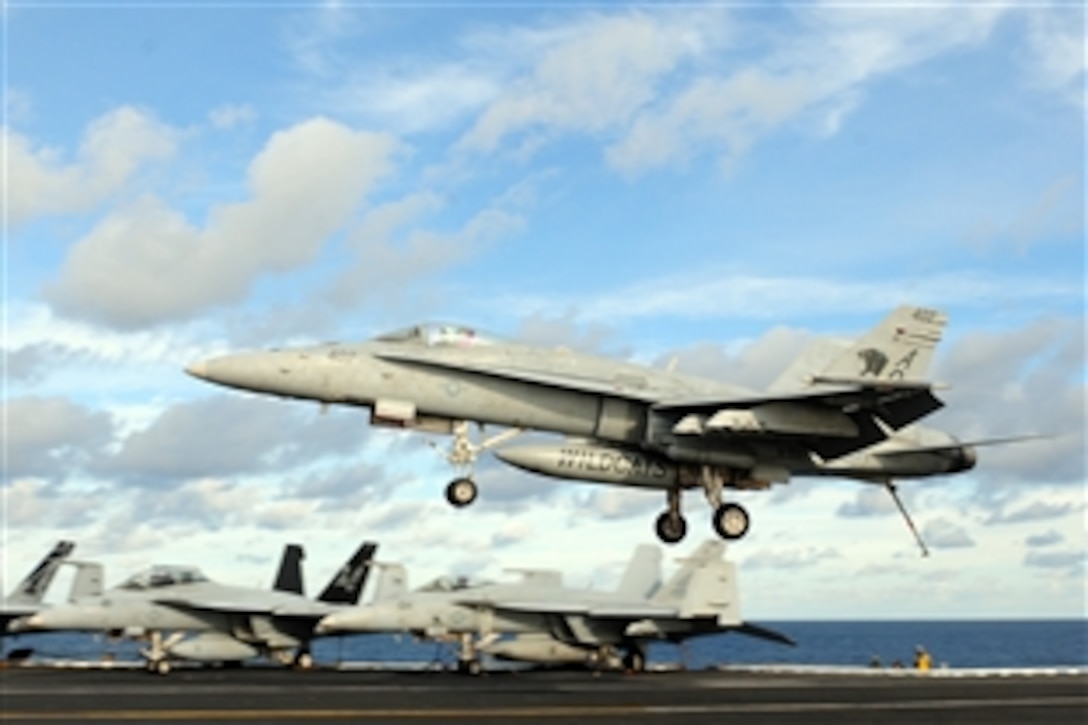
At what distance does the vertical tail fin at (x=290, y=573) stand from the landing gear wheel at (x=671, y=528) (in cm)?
4515

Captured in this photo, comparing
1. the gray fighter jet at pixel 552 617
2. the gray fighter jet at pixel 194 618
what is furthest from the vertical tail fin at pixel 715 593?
the gray fighter jet at pixel 194 618

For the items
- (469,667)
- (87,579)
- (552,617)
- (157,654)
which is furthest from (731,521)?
(87,579)

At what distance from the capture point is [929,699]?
39156 millimetres

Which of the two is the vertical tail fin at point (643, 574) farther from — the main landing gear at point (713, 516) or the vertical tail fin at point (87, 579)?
the main landing gear at point (713, 516)

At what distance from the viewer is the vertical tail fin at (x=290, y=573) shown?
231 feet

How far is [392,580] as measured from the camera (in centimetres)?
6881

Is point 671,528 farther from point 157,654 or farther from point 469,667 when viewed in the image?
point 157,654

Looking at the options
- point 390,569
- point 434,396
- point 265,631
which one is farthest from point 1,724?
point 390,569

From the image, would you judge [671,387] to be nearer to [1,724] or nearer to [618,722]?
[618,722]

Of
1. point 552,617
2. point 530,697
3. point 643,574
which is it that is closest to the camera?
point 530,697

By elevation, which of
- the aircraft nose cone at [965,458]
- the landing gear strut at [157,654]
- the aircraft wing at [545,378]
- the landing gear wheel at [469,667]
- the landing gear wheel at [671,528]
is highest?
the aircraft wing at [545,378]

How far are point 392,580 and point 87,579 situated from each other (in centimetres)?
1786

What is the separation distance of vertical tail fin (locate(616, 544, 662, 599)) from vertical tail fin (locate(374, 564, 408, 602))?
39.4 ft

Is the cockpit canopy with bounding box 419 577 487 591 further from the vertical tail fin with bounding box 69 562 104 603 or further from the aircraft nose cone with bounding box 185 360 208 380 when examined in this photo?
the aircraft nose cone with bounding box 185 360 208 380
